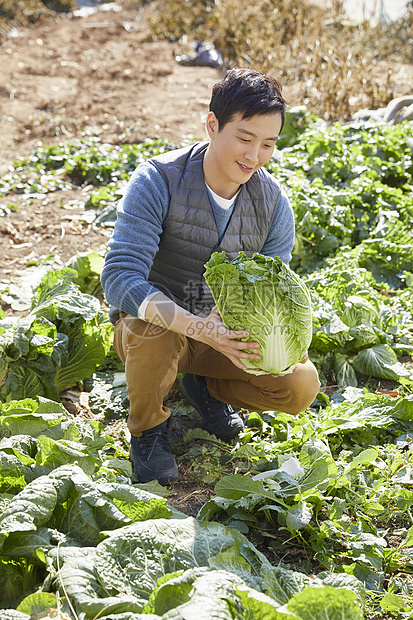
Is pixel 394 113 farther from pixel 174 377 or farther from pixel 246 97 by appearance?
pixel 174 377

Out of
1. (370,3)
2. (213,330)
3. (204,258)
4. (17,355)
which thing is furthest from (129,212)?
(370,3)

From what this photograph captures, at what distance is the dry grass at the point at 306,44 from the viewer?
850 cm

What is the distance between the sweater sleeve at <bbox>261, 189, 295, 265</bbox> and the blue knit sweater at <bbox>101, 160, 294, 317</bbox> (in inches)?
14.3

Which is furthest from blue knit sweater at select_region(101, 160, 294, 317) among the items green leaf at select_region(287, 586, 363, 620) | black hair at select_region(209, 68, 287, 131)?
green leaf at select_region(287, 586, 363, 620)

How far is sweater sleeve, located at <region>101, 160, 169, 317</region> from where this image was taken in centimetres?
288

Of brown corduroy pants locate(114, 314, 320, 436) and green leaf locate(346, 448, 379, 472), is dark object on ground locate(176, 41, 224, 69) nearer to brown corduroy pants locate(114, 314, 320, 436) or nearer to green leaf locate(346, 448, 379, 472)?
brown corduroy pants locate(114, 314, 320, 436)

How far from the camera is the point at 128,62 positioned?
461 inches

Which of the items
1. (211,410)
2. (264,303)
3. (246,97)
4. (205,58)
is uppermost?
(205,58)

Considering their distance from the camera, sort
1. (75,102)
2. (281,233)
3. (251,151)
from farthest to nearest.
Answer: (75,102) → (281,233) → (251,151)

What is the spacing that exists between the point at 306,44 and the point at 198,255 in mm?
8625

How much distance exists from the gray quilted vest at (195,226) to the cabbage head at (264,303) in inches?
16.4

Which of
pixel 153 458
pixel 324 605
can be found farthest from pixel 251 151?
pixel 324 605

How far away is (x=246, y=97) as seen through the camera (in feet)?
9.17

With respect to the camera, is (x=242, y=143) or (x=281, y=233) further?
(x=281, y=233)
